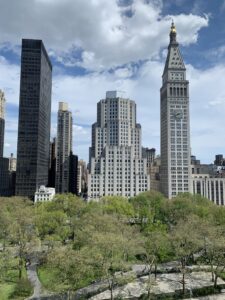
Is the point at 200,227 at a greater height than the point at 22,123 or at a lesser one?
lesser

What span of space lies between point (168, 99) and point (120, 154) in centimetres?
3737

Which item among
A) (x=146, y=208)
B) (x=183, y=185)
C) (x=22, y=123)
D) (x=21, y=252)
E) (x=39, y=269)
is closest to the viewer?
(x=21, y=252)

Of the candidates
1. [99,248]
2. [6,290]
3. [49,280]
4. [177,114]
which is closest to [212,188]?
[177,114]

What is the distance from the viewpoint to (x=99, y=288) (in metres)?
38.3

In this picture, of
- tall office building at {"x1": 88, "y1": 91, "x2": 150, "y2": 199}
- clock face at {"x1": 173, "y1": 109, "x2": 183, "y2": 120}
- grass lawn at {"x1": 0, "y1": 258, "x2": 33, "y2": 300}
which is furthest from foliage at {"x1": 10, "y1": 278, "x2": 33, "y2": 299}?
clock face at {"x1": 173, "y1": 109, "x2": 183, "y2": 120}

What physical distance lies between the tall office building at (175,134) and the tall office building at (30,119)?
6694cm

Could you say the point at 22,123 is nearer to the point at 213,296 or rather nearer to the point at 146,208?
the point at 146,208

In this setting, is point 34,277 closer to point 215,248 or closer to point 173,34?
point 215,248

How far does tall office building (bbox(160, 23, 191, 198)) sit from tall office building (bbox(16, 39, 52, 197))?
66.9 m

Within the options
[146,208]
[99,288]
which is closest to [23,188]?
[146,208]

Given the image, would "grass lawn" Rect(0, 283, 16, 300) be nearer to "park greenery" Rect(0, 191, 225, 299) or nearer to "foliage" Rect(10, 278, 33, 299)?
"park greenery" Rect(0, 191, 225, 299)

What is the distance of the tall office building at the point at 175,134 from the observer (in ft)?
513

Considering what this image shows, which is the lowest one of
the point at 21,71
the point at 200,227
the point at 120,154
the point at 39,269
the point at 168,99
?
the point at 39,269

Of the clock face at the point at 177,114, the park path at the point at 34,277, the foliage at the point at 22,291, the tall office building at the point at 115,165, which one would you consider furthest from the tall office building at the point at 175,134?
the foliage at the point at 22,291
